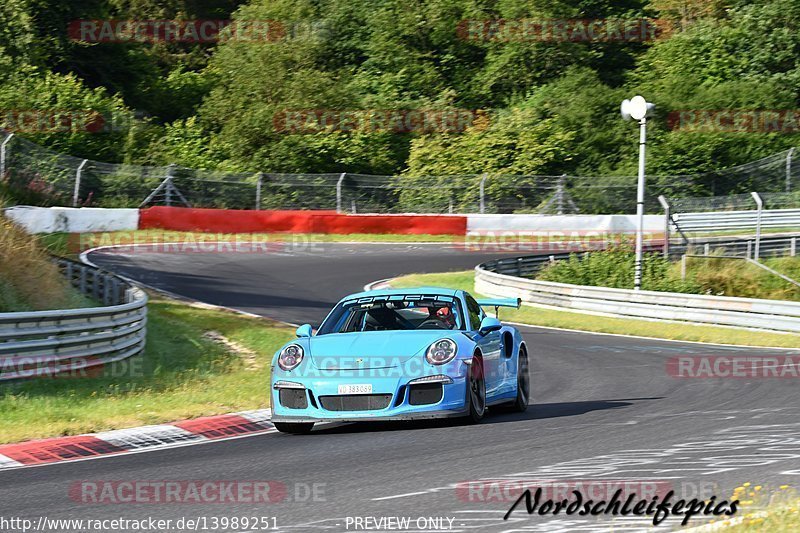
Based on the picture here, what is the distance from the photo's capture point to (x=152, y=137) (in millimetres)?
45656

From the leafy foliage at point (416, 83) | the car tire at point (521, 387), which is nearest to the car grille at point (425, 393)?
the car tire at point (521, 387)

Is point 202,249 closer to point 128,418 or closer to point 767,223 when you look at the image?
point 767,223

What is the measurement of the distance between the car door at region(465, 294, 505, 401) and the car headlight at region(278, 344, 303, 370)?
159 centimetres

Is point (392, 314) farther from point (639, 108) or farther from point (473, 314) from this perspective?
point (639, 108)

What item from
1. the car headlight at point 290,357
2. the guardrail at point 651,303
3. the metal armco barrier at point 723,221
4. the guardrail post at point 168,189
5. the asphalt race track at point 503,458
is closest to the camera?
the asphalt race track at point 503,458

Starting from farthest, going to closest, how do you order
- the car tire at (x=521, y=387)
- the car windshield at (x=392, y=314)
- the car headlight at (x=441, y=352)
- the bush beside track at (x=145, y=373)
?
1. the car tire at (x=521, y=387)
2. the bush beside track at (x=145, y=373)
3. the car windshield at (x=392, y=314)
4. the car headlight at (x=441, y=352)

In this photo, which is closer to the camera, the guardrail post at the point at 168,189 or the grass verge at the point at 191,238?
the grass verge at the point at 191,238

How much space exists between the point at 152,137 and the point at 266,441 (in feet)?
124

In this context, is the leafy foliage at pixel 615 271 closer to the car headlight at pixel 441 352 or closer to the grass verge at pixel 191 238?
the grass verge at pixel 191 238

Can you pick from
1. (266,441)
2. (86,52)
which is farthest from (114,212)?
(266,441)
